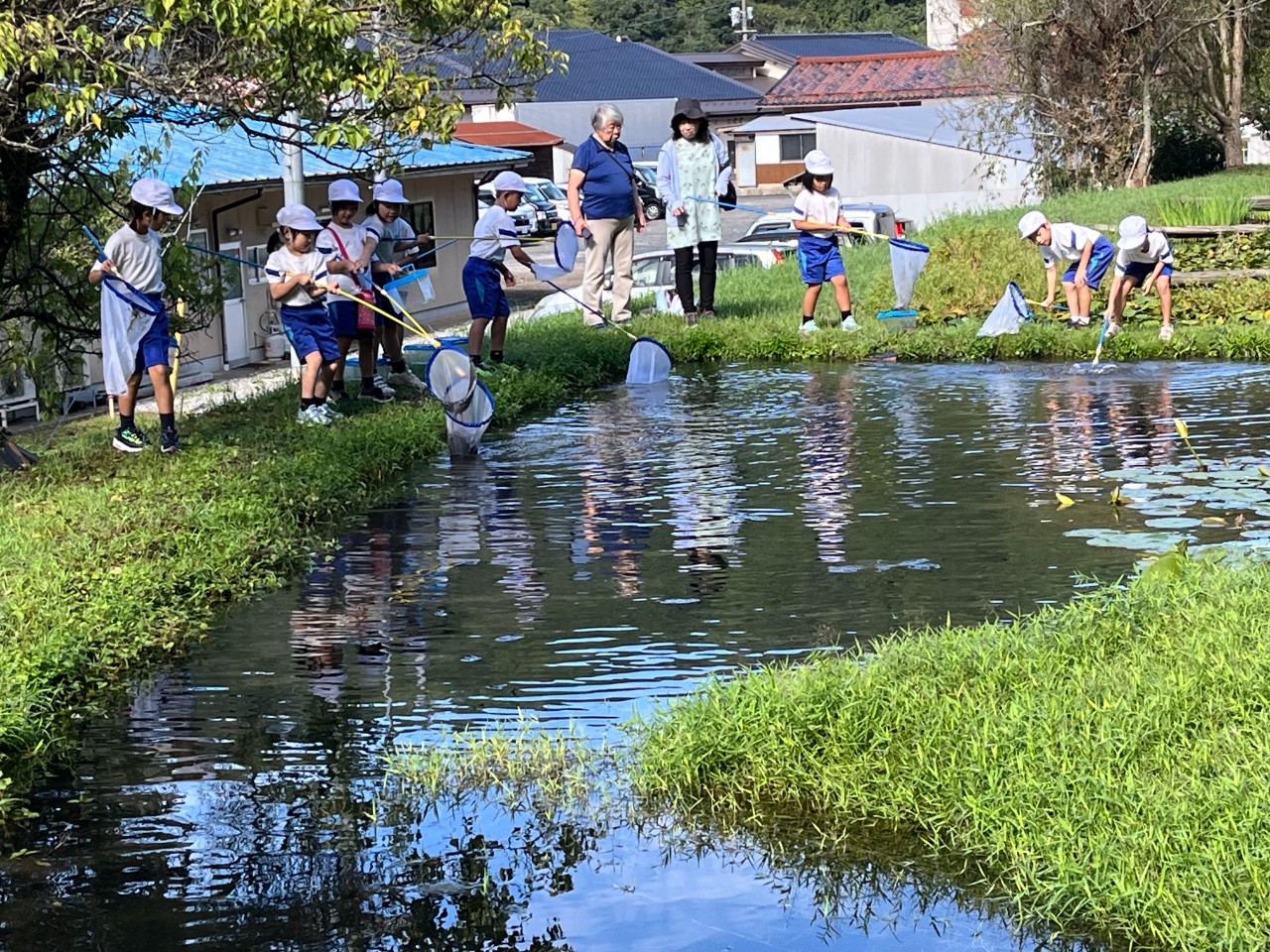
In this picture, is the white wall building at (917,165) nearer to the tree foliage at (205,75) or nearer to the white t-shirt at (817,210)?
the white t-shirt at (817,210)

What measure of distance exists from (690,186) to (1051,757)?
42.3ft

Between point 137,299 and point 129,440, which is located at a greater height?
point 137,299

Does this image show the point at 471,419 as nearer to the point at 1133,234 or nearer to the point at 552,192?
the point at 1133,234

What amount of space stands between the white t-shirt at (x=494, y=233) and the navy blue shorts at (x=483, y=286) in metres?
0.12

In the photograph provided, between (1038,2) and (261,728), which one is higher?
(1038,2)

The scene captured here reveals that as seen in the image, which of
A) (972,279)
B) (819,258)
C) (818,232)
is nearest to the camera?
(818,232)

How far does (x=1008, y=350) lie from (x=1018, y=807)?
11288 mm

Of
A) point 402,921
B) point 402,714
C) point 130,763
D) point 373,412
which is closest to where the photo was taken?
point 402,921

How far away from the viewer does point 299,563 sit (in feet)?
31.0

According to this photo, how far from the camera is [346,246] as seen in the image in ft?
45.5

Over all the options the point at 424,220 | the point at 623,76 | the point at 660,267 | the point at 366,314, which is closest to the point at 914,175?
the point at 424,220

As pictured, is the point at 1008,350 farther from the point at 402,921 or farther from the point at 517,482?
the point at 402,921

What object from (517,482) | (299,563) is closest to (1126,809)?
(299,563)

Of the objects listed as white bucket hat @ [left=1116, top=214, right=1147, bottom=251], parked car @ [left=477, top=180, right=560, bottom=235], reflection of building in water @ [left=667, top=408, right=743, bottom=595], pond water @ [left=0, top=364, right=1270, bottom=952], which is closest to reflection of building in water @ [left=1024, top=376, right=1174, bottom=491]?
pond water @ [left=0, top=364, right=1270, bottom=952]
